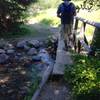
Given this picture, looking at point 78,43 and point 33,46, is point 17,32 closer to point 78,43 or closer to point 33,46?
point 33,46

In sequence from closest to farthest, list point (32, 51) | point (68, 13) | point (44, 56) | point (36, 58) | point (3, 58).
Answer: point (68, 13) < point (3, 58) < point (36, 58) < point (44, 56) < point (32, 51)

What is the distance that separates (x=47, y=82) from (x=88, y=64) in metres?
1.60

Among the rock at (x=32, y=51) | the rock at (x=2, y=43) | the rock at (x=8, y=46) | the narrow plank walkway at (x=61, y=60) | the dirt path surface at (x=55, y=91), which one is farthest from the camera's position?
the rock at (x=2, y=43)

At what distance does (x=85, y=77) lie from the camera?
639 centimetres

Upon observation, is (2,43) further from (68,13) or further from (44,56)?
(68,13)

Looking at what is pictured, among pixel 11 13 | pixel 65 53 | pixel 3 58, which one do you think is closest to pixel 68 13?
pixel 65 53

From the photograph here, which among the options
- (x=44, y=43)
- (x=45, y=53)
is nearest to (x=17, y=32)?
(x=44, y=43)

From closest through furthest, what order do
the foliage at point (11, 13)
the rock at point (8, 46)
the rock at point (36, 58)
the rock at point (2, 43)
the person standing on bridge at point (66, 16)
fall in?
the person standing on bridge at point (66, 16), the rock at point (36, 58), the rock at point (8, 46), the rock at point (2, 43), the foliage at point (11, 13)

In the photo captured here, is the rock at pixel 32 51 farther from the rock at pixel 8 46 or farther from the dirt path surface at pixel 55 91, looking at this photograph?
the dirt path surface at pixel 55 91

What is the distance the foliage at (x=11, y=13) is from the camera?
1734 centimetres

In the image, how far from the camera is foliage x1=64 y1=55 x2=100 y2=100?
19.3 feet

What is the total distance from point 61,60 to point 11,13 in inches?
336

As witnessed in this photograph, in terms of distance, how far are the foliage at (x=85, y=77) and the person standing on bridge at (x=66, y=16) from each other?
14.6 feet

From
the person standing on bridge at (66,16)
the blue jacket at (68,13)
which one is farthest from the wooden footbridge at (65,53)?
the blue jacket at (68,13)
